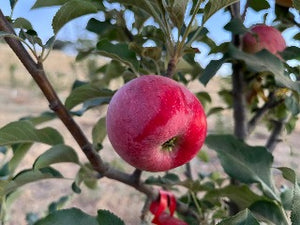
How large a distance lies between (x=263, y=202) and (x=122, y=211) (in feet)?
8.58

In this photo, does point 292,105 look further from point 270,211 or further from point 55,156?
point 55,156

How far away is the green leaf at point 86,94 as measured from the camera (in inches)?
35.1

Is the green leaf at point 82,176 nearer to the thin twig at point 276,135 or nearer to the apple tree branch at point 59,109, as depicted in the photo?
the apple tree branch at point 59,109

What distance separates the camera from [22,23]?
30.0 inches

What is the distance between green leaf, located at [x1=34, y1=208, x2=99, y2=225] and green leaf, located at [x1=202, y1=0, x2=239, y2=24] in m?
0.43

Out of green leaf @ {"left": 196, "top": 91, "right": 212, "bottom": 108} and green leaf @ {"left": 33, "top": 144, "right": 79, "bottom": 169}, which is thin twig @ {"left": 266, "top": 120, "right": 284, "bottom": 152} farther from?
green leaf @ {"left": 33, "top": 144, "right": 79, "bottom": 169}

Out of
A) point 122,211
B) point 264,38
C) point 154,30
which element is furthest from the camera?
point 122,211

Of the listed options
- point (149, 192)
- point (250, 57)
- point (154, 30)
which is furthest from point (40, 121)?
point (250, 57)

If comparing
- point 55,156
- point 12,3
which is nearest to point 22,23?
point 12,3

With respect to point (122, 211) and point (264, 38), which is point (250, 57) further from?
point (122, 211)

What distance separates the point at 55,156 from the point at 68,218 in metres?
0.17

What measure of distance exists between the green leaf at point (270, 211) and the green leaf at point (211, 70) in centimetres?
30

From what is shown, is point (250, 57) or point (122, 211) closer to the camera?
point (250, 57)

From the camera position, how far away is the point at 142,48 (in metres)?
0.84
